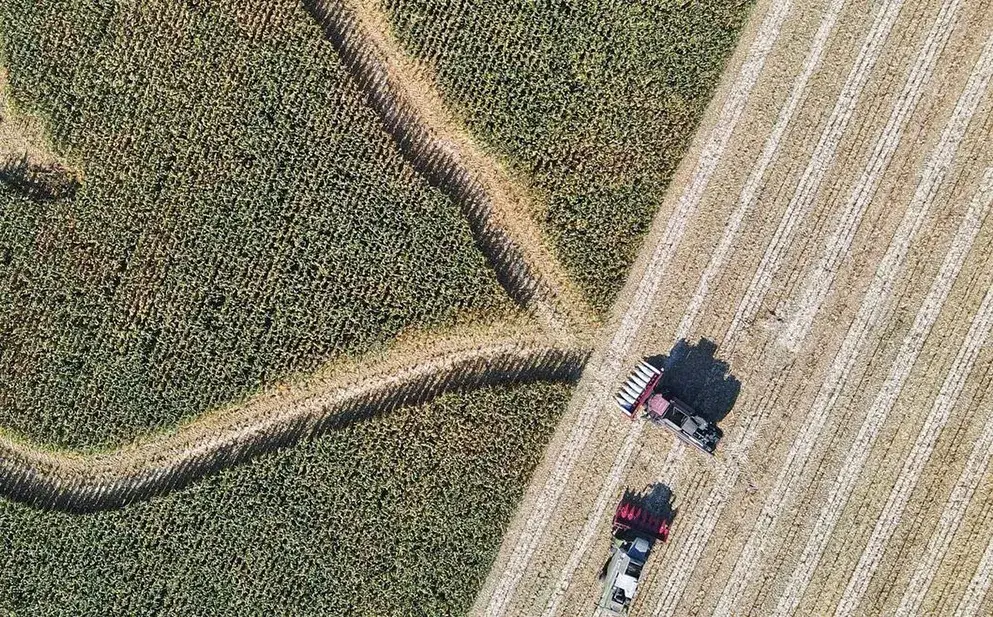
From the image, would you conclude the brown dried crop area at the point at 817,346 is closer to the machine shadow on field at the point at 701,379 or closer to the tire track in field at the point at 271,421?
the machine shadow on field at the point at 701,379

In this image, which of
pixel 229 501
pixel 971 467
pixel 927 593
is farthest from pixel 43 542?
pixel 971 467

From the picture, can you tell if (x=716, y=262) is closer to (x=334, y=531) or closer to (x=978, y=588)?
(x=978, y=588)

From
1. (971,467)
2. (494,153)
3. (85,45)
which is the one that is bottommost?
(971,467)

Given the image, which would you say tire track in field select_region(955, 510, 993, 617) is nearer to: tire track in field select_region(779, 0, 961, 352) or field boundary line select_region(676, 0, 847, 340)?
tire track in field select_region(779, 0, 961, 352)

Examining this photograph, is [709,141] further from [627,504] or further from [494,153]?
[627,504]

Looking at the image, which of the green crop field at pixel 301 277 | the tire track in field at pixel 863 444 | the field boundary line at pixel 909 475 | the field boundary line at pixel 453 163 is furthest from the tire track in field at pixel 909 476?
the field boundary line at pixel 453 163

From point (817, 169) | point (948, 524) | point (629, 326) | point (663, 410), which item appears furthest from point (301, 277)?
point (948, 524)
